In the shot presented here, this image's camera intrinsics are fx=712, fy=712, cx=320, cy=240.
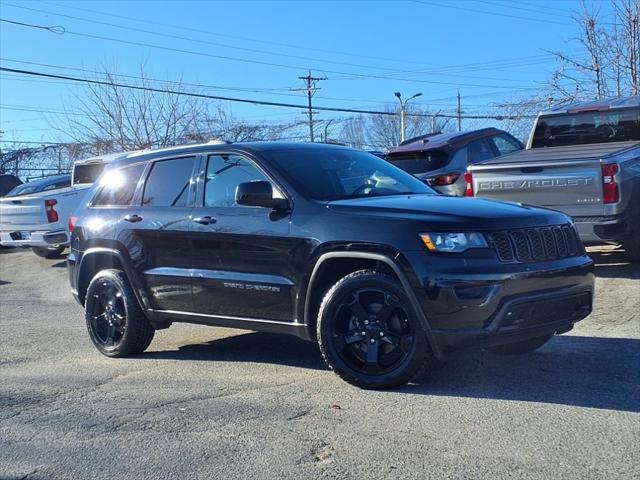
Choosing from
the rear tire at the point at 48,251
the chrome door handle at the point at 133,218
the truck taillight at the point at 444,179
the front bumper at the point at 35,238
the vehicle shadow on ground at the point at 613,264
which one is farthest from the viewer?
the rear tire at the point at 48,251

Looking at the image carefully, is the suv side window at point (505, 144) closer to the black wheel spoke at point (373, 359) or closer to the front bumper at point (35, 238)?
the black wheel spoke at point (373, 359)

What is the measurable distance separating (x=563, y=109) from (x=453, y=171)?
1818 mm

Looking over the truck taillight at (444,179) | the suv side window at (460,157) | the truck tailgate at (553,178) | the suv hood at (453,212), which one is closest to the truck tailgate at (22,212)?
the truck taillight at (444,179)

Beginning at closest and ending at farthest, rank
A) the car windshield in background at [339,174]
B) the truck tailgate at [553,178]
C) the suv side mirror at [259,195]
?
the suv side mirror at [259,195] → the car windshield in background at [339,174] → the truck tailgate at [553,178]

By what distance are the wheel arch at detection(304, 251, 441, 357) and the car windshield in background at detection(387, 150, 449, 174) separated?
20.0ft

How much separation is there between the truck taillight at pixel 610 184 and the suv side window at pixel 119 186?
5.21m

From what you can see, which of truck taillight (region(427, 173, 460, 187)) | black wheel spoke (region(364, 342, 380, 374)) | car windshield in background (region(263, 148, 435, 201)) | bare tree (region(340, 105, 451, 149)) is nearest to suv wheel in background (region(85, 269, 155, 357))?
car windshield in background (region(263, 148, 435, 201))

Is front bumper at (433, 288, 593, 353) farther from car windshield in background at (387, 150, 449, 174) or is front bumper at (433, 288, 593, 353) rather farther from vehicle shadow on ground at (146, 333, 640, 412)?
car windshield in background at (387, 150, 449, 174)

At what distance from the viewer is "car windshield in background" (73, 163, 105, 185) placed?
50.2 feet

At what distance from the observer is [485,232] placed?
15.5ft

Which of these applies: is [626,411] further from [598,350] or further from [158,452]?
[158,452]

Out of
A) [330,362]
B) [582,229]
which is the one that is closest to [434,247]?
[330,362]

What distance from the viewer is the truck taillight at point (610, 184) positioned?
823 centimetres

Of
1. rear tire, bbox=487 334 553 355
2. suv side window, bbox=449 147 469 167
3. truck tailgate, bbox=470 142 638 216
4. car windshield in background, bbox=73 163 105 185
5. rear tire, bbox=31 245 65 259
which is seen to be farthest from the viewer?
rear tire, bbox=31 245 65 259
